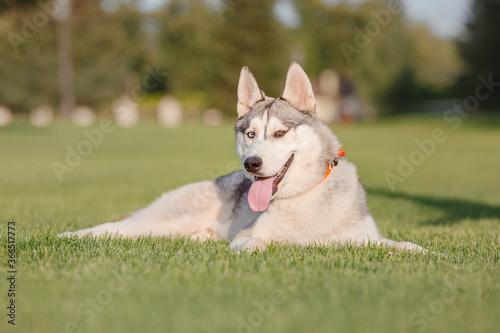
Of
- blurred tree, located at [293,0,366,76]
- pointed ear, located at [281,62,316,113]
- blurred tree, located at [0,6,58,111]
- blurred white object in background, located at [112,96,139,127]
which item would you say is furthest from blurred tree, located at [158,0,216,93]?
pointed ear, located at [281,62,316,113]

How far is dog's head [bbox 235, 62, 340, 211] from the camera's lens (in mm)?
4879

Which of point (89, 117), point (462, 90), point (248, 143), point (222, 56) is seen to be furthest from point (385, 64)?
point (248, 143)

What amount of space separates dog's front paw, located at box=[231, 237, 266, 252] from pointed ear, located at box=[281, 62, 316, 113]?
4.87 ft

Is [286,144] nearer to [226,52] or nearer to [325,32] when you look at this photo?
[226,52]

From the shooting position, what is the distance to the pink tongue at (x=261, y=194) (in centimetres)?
495

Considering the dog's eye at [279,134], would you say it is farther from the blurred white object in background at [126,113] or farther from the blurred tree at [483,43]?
the blurred white object in background at [126,113]

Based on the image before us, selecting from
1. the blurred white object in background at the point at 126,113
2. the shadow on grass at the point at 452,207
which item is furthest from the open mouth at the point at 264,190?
the blurred white object in background at the point at 126,113

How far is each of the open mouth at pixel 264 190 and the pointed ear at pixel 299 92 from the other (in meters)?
0.70

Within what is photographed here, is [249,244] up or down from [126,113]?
up

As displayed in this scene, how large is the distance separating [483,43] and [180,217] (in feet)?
147

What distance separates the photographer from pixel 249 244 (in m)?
4.70

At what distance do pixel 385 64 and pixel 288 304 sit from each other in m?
53.5

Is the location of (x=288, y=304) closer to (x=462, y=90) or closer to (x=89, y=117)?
(x=462, y=90)

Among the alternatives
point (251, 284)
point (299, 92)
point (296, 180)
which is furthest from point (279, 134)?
point (251, 284)
